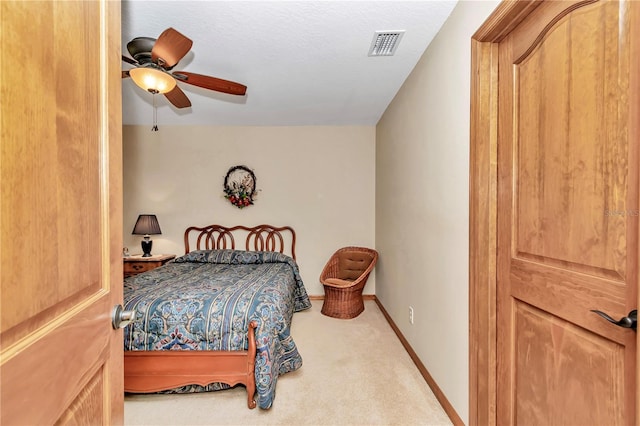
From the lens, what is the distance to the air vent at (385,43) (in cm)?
209

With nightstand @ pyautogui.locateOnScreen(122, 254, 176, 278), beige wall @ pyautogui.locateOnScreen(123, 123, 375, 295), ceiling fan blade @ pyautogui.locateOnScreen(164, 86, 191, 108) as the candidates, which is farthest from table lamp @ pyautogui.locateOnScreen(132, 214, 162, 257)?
ceiling fan blade @ pyautogui.locateOnScreen(164, 86, 191, 108)

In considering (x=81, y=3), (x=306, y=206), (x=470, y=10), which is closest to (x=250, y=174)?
(x=306, y=206)

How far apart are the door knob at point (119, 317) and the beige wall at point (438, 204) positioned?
1553 mm

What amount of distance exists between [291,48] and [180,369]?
241 centimetres

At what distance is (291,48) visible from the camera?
2.25 metres

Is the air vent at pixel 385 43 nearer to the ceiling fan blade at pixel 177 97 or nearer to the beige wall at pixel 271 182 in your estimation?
the ceiling fan blade at pixel 177 97

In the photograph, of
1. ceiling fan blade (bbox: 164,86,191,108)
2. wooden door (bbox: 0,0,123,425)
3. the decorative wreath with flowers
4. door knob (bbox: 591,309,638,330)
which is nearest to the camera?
wooden door (bbox: 0,0,123,425)

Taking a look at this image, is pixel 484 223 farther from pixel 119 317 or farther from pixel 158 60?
pixel 158 60

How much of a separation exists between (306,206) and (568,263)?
3.46 metres

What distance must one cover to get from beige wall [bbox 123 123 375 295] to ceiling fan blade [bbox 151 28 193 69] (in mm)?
2482

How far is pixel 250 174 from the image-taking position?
4.29 m

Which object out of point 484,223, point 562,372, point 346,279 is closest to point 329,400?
point 562,372

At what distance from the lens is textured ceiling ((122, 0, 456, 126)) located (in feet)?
6.01

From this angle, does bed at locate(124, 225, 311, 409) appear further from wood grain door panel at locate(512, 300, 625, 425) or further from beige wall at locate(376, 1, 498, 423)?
wood grain door panel at locate(512, 300, 625, 425)
